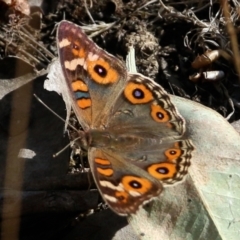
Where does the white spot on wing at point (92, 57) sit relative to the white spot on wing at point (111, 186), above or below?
above

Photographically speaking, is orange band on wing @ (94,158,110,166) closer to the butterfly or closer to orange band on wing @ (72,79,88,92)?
the butterfly

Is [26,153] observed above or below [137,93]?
below

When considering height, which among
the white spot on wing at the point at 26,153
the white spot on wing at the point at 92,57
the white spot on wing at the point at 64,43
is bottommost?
the white spot on wing at the point at 26,153

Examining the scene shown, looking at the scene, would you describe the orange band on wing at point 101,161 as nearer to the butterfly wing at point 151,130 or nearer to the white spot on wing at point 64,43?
the butterfly wing at point 151,130

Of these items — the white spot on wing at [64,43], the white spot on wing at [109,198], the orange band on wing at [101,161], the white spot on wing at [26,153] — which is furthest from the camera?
the white spot on wing at [26,153]

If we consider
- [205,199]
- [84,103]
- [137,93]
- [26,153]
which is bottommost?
[26,153]

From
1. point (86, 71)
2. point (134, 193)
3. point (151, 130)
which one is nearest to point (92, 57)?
point (86, 71)

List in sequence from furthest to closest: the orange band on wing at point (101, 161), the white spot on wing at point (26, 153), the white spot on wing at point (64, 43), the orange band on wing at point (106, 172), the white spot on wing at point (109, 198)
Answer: the white spot on wing at point (26, 153) < the white spot on wing at point (64, 43) < the orange band on wing at point (101, 161) < the orange band on wing at point (106, 172) < the white spot on wing at point (109, 198)

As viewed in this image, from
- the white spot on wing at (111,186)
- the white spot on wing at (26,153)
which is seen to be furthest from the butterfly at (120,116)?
the white spot on wing at (26,153)

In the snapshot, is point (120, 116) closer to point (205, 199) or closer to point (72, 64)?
point (72, 64)
